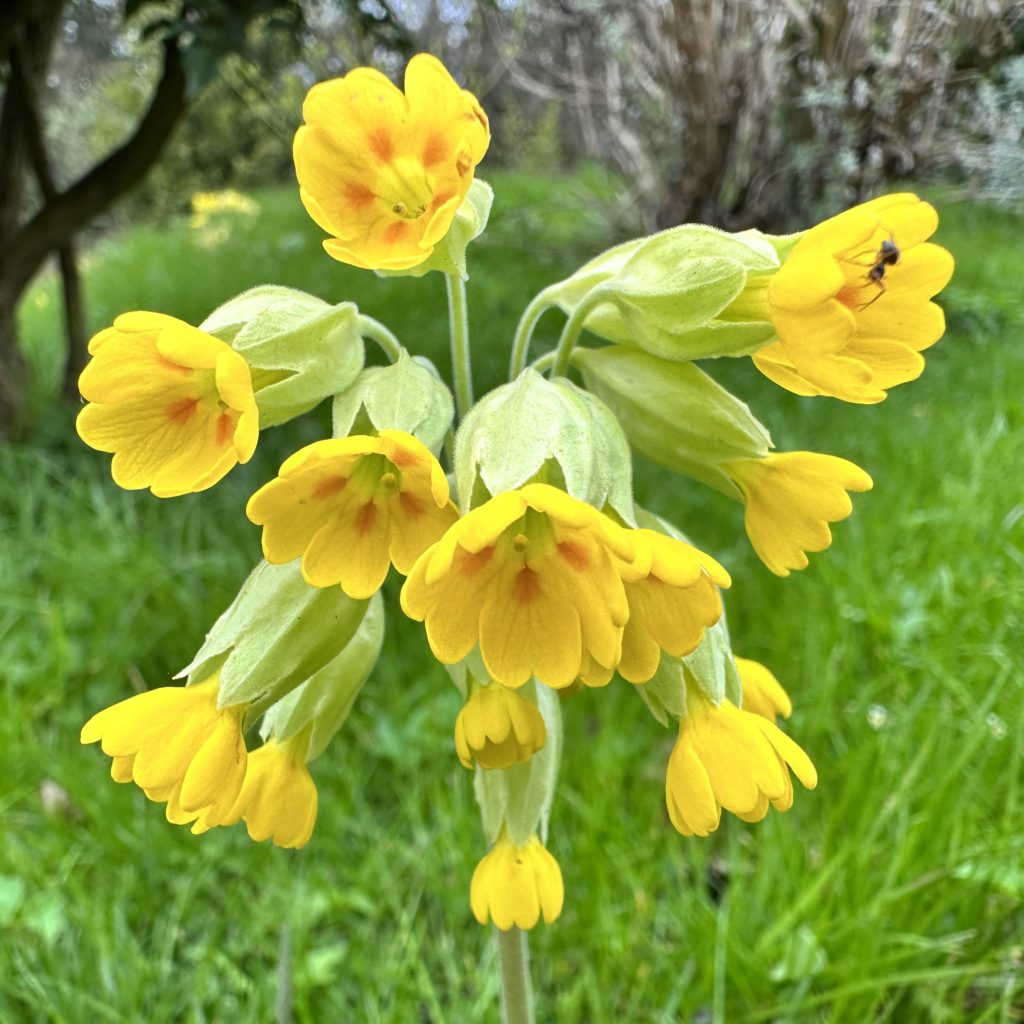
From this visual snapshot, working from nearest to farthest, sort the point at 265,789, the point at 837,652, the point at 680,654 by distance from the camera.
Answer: the point at 680,654
the point at 265,789
the point at 837,652

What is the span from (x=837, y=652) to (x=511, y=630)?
161 centimetres

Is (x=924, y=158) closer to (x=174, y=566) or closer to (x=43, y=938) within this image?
(x=174, y=566)

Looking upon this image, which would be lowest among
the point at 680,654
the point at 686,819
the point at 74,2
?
the point at 686,819

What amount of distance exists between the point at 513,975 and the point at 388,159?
95cm

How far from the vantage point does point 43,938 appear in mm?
1831

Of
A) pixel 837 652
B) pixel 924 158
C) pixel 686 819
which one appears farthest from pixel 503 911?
pixel 924 158

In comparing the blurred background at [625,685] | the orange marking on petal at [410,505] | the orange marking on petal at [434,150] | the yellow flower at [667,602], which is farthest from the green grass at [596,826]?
the orange marking on petal at [434,150]

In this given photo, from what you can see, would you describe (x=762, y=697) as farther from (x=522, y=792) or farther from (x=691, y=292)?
(x=691, y=292)

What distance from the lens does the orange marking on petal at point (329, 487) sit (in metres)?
0.92

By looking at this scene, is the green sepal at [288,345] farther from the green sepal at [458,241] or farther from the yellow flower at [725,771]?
the yellow flower at [725,771]

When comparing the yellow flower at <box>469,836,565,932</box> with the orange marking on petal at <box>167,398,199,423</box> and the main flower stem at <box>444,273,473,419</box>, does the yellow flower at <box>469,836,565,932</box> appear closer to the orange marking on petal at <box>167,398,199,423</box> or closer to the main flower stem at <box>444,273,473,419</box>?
the main flower stem at <box>444,273,473,419</box>

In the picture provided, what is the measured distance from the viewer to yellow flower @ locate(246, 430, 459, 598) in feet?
2.90

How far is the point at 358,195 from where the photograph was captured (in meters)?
0.95

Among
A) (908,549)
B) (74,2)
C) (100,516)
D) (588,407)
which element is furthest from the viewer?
(74,2)
